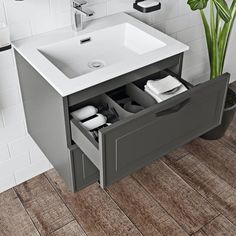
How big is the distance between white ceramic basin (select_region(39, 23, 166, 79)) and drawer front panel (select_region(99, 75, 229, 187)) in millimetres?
333

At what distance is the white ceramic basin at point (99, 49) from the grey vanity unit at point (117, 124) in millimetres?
135

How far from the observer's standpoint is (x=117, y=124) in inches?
51.0

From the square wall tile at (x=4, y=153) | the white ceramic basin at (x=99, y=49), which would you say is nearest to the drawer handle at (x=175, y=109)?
the white ceramic basin at (x=99, y=49)

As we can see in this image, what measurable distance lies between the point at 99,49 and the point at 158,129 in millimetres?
560

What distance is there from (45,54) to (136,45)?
449 mm

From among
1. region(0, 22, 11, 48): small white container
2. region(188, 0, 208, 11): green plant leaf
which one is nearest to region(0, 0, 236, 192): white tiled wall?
region(0, 22, 11, 48): small white container

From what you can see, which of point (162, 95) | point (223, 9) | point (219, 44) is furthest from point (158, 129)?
point (219, 44)

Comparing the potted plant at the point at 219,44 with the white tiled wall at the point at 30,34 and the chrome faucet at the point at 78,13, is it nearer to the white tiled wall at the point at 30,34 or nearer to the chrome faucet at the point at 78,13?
the white tiled wall at the point at 30,34

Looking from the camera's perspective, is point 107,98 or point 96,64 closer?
point 107,98

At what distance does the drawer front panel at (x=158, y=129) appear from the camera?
52.7 inches

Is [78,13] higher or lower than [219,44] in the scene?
higher

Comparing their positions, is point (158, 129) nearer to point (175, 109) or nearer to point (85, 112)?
point (175, 109)

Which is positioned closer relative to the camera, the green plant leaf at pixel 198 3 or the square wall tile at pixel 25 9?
the square wall tile at pixel 25 9

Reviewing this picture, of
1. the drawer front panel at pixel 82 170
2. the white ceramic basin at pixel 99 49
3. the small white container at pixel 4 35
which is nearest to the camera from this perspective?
the small white container at pixel 4 35
